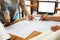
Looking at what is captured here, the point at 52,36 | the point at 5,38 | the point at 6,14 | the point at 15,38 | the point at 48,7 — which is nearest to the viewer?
the point at 52,36

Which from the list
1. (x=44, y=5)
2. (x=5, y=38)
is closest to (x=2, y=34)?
(x=5, y=38)

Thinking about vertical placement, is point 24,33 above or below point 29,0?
below

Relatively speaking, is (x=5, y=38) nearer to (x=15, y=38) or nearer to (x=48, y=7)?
(x=15, y=38)

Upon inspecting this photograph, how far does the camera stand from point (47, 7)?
248 centimetres

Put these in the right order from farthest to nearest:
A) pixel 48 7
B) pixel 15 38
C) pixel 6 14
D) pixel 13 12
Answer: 1. pixel 48 7
2. pixel 13 12
3. pixel 6 14
4. pixel 15 38

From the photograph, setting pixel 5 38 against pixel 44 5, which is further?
pixel 44 5

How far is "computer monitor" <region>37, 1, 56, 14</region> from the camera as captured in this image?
8.01 ft

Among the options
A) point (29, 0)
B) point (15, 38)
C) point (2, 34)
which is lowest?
point (15, 38)

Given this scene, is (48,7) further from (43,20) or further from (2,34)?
(2,34)

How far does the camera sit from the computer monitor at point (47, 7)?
2442mm

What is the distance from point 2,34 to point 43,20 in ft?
3.18

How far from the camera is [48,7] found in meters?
2.46

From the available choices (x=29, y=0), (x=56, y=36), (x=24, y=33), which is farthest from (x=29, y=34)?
(x=29, y=0)

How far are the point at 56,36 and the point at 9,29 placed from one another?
2.44 ft
